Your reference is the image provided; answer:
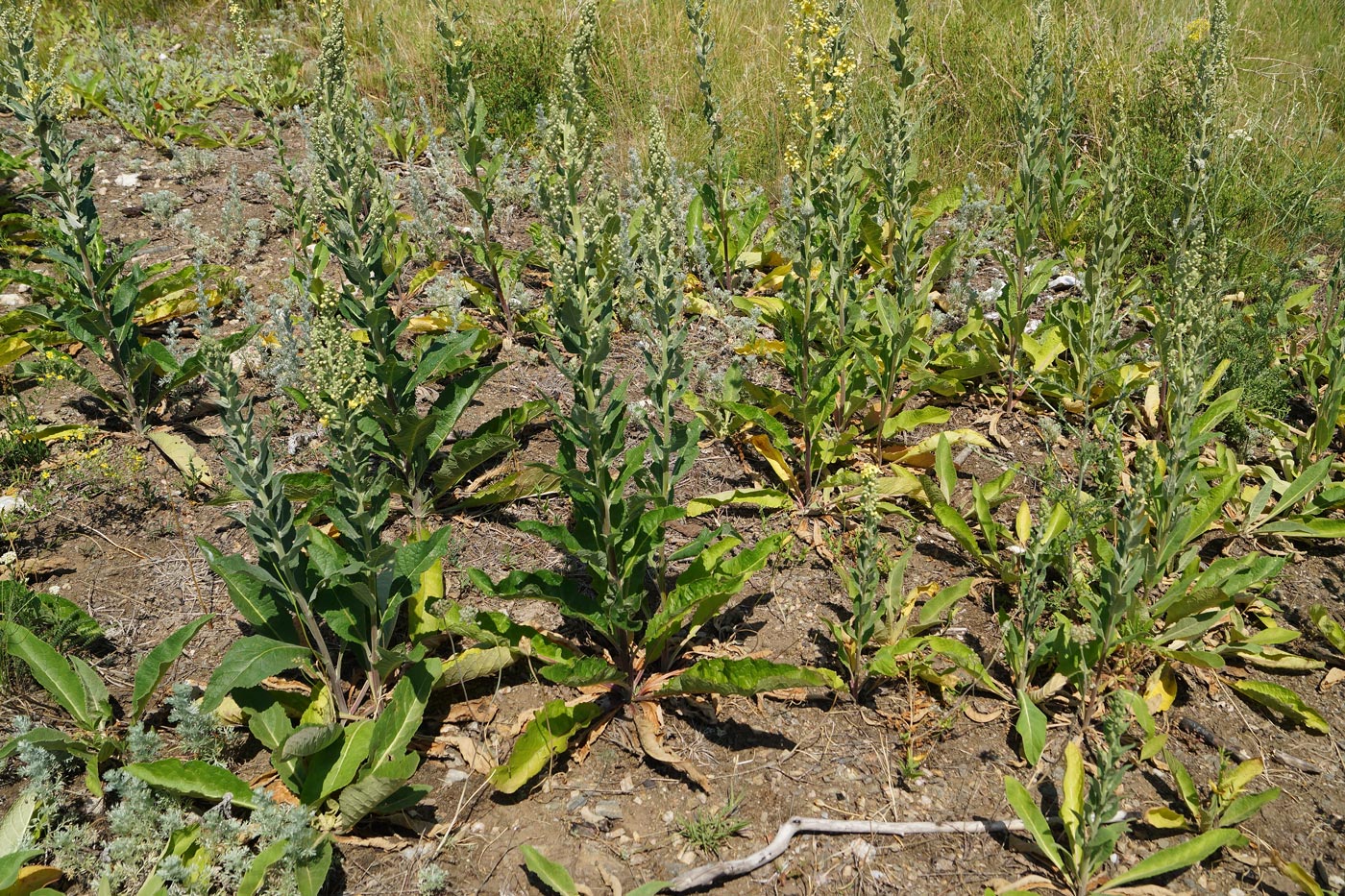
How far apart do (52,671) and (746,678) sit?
7.55 ft

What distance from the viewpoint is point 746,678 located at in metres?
2.85

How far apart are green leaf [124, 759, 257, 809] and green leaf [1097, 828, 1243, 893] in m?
2.57

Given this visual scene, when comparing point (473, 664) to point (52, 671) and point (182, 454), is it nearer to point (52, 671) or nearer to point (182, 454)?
point (52, 671)

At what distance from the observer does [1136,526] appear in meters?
2.97

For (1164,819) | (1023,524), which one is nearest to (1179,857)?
(1164,819)

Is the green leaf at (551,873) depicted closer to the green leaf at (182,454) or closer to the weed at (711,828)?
the weed at (711,828)

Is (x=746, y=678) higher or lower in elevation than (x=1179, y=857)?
higher

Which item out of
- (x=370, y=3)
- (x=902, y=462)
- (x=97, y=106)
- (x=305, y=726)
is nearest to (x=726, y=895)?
(x=305, y=726)

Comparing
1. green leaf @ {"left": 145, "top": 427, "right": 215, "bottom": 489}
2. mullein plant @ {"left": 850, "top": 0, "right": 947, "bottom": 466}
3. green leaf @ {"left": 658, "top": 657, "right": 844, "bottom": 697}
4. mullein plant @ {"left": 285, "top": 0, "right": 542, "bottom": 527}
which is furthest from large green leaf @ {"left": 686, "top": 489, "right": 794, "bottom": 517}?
green leaf @ {"left": 145, "top": 427, "right": 215, "bottom": 489}

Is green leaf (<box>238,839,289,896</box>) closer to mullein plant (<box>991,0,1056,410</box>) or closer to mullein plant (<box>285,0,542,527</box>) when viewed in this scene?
mullein plant (<box>285,0,542,527</box>)

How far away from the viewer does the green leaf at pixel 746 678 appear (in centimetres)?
276

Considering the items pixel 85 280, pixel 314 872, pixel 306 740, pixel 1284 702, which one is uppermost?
pixel 85 280

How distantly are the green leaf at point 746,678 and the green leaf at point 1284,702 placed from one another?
154 centimetres

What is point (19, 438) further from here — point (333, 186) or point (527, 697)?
point (527, 697)
